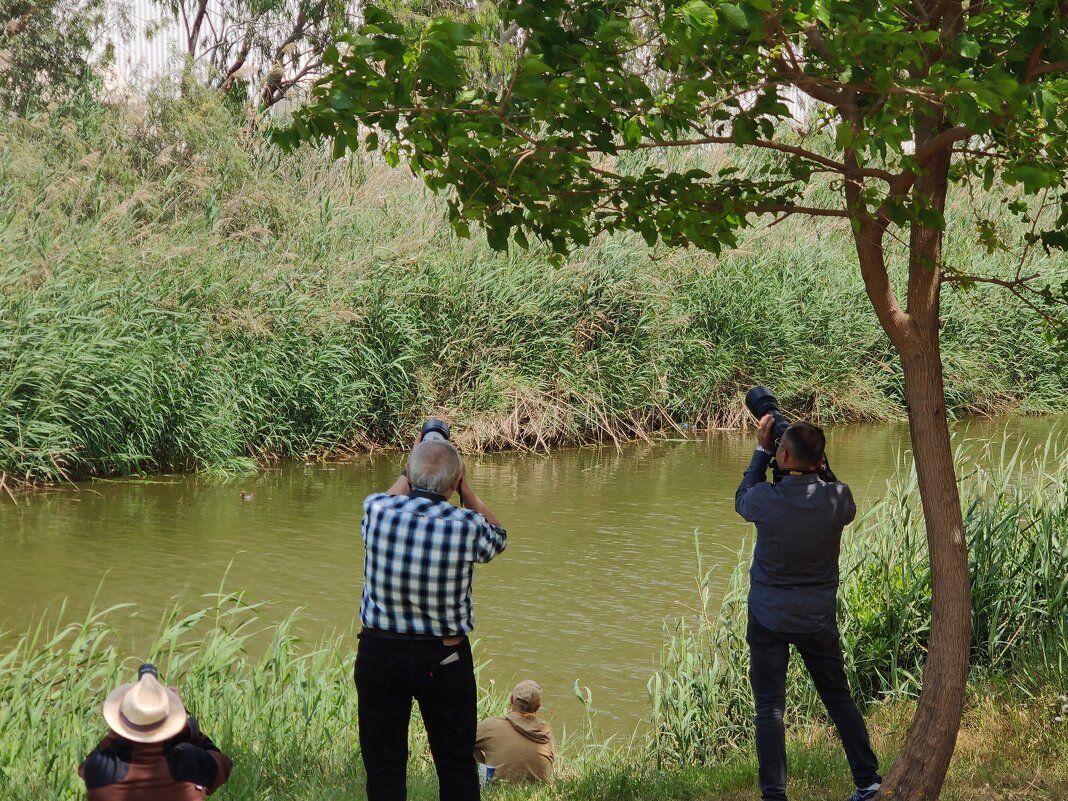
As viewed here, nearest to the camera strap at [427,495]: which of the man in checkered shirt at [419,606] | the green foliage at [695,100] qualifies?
the man in checkered shirt at [419,606]

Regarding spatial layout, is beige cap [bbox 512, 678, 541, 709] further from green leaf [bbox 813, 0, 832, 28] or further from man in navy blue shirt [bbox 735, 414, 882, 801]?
green leaf [bbox 813, 0, 832, 28]

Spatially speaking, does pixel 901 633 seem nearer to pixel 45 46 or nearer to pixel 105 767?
pixel 105 767

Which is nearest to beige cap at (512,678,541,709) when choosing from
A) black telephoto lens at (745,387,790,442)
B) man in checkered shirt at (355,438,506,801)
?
man in checkered shirt at (355,438,506,801)

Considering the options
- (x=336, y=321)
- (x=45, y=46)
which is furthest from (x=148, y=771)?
(x=45, y=46)

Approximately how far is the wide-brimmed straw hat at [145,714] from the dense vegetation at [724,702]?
4.31ft

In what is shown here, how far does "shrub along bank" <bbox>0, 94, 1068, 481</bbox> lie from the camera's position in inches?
501

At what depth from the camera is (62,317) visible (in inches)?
494

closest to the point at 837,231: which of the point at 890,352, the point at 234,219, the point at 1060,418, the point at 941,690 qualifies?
the point at 890,352

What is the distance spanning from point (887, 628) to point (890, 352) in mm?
13566

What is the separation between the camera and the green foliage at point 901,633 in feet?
20.0

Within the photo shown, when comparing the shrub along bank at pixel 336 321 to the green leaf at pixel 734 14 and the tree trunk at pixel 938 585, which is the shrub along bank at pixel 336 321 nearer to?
the tree trunk at pixel 938 585

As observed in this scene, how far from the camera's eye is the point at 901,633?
642 cm

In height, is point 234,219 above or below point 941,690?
above

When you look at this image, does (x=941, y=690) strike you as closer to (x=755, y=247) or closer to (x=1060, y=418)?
(x=755, y=247)
